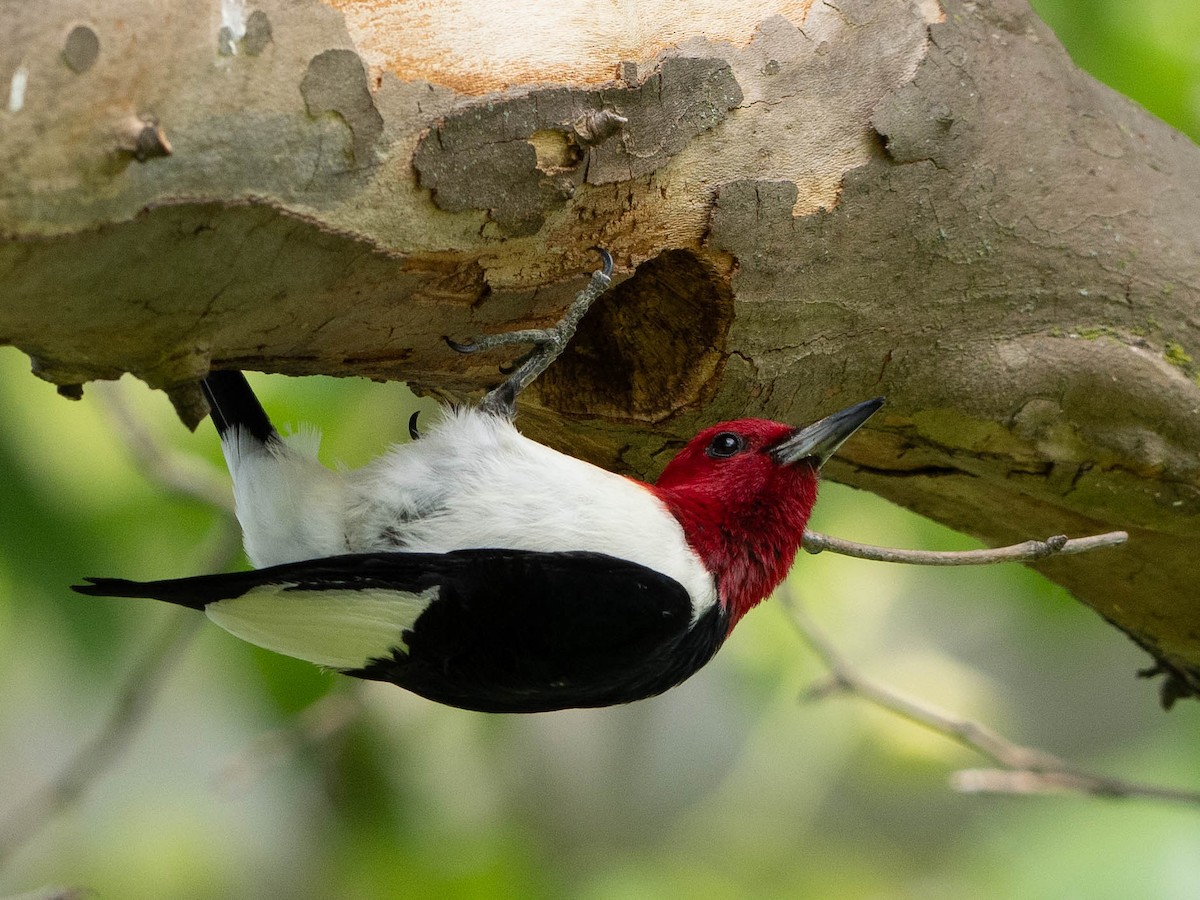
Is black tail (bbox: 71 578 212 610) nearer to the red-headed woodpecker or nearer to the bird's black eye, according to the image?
the red-headed woodpecker

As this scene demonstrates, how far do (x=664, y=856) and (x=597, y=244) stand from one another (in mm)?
3362

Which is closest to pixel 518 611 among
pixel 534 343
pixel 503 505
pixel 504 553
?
pixel 504 553

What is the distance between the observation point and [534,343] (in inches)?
88.3

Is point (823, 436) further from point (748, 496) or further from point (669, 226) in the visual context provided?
point (669, 226)

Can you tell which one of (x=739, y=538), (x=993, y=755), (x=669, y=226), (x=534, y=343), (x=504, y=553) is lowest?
(x=993, y=755)

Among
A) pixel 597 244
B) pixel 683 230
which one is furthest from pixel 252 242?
pixel 683 230

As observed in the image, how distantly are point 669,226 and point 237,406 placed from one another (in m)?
0.89

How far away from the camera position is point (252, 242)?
5.34 ft

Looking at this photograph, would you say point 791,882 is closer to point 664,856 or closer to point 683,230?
point 664,856

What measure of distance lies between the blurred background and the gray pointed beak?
142cm

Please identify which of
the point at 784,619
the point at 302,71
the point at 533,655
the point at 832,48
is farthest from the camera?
the point at 784,619

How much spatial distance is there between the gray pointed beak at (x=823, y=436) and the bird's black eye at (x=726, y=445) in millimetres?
64

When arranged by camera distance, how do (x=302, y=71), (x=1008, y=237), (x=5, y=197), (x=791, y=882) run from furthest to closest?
(x=791, y=882) → (x=1008, y=237) → (x=302, y=71) → (x=5, y=197)

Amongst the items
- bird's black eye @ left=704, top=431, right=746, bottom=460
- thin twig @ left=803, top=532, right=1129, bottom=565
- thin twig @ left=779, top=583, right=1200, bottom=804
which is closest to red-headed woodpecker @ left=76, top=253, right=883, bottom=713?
bird's black eye @ left=704, top=431, right=746, bottom=460
